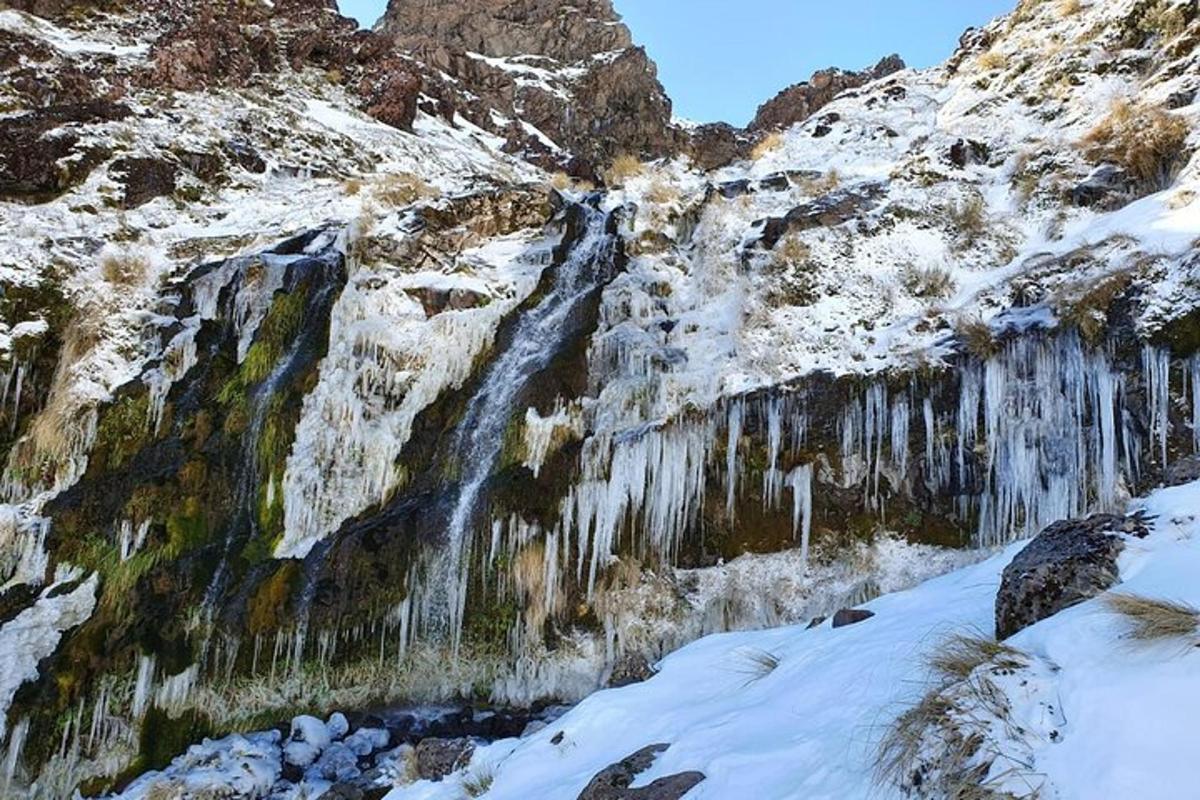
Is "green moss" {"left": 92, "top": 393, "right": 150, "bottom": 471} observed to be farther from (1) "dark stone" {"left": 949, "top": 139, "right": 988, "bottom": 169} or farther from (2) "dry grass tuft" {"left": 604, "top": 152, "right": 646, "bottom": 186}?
(1) "dark stone" {"left": 949, "top": 139, "right": 988, "bottom": 169}

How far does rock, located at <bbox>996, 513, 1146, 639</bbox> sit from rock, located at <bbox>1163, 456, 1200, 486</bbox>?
127cm

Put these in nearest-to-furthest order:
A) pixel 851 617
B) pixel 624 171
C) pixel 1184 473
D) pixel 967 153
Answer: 1. pixel 1184 473
2. pixel 851 617
3. pixel 967 153
4. pixel 624 171

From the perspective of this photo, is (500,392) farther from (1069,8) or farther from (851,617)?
(1069,8)

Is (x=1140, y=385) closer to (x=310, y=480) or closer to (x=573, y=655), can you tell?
(x=573, y=655)

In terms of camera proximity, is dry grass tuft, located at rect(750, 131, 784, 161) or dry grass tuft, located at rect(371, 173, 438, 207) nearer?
A: dry grass tuft, located at rect(371, 173, 438, 207)

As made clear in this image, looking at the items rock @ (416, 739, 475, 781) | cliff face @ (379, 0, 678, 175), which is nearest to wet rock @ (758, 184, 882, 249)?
rock @ (416, 739, 475, 781)

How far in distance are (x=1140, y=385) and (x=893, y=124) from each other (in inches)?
493

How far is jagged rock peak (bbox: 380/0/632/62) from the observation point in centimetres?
5144

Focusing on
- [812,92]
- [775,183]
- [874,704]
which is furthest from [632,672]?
[812,92]

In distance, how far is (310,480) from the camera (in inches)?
535

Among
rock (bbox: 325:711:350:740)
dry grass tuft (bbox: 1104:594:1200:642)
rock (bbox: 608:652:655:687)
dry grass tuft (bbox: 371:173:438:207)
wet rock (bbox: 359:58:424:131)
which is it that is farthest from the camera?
wet rock (bbox: 359:58:424:131)

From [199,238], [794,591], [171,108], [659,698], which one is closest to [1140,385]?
[794,591]

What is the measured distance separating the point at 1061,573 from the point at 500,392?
34.7ft

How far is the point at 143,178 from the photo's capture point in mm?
19344
